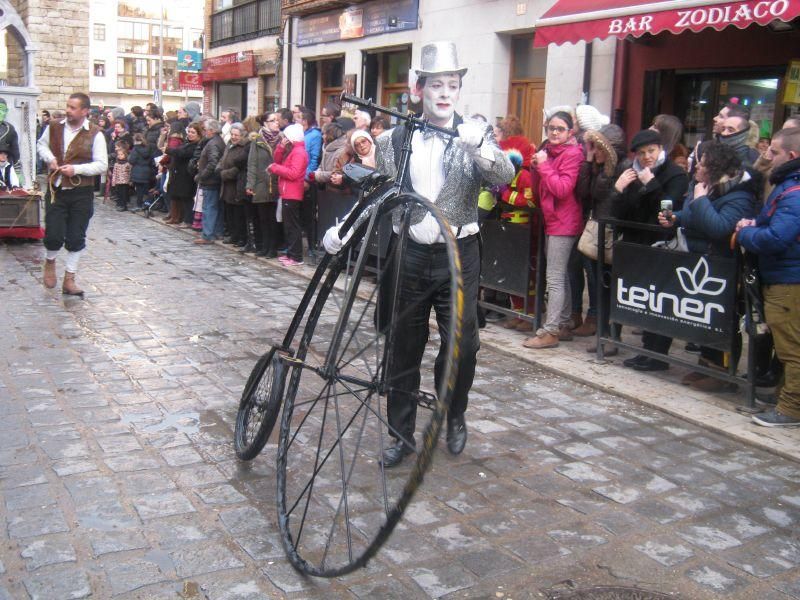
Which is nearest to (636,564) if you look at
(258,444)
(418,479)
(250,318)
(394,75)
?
(418,479)

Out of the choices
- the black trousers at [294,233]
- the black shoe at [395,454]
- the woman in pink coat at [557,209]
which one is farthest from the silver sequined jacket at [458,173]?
the black trousers at [294,233]

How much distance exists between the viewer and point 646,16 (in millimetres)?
8672

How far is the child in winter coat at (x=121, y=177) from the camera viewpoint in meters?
18.0

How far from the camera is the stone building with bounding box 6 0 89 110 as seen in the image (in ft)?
113

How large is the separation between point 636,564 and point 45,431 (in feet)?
11.0

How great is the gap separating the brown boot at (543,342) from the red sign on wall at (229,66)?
694 inches

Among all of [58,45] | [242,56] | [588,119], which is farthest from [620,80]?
[58,45]

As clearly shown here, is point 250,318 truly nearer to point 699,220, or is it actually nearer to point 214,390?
point 214,390

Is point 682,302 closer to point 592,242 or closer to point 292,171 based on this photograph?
point 592,242

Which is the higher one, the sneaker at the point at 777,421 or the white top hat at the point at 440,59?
the white top hat at the point at 440,59

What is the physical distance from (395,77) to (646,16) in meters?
9.11

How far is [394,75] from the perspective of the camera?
17.3 metres

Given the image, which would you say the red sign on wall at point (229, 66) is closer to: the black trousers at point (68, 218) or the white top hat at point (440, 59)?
the black trousers at point (68, 218)

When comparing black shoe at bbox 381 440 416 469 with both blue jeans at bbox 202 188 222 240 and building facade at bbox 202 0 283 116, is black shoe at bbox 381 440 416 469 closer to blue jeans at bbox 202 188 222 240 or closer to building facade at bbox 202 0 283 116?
blue jeans at bbox 202 188 222 240
